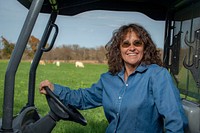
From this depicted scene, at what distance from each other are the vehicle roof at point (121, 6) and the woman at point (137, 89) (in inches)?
21.9

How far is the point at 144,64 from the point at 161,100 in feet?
1.12

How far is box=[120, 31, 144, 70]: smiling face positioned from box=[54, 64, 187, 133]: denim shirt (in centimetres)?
7

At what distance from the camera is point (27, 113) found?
278 centimetres

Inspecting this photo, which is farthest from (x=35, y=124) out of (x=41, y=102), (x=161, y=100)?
(x=41, y=102)

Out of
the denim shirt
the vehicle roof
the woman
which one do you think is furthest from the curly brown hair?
the vehicle roof

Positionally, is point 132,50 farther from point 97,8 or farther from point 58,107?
point 97,8

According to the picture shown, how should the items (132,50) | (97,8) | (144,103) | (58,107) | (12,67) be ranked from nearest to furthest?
(12,67), (144,103), (132,50), (58,107), (97,8)

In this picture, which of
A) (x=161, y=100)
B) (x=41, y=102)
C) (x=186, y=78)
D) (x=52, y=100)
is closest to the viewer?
(x=161, y=100)

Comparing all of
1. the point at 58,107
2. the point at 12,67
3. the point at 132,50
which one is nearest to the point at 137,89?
the point at 132,50

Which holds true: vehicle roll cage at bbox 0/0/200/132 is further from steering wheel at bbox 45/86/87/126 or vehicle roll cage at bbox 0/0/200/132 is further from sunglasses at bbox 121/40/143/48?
sunglasses at bbox 121/40/143/48

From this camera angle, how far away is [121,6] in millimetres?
3494

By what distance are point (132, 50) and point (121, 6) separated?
3.18 ft

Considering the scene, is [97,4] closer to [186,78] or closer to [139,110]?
[186,78]

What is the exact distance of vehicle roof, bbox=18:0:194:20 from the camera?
10.7 ft
